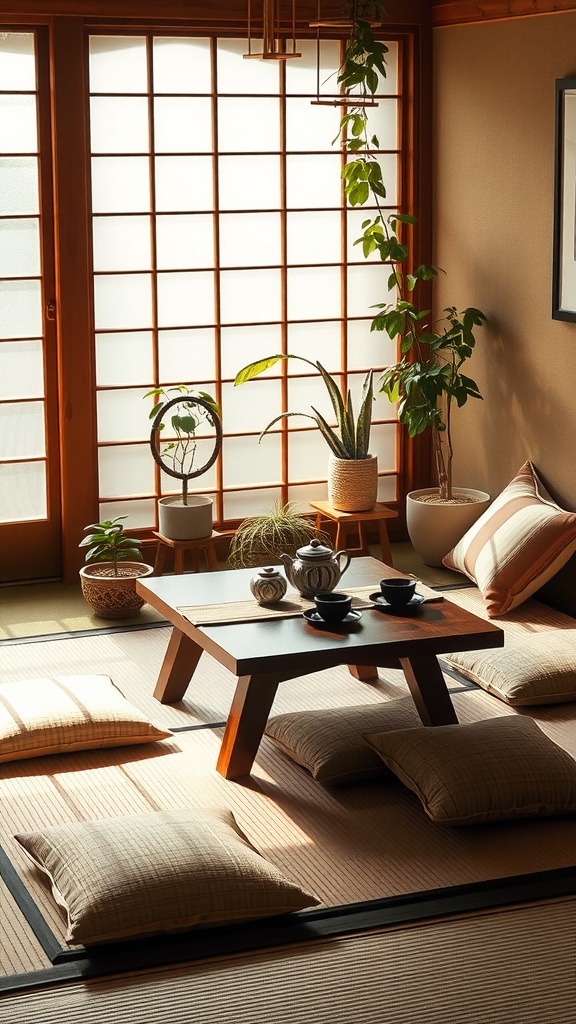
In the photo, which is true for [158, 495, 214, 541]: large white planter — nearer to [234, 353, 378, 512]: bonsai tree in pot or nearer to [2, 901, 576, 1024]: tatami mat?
[234, 353, 378, 512]: bonsai tree in pot

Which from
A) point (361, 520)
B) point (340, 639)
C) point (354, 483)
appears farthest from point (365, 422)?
point (340, 639)

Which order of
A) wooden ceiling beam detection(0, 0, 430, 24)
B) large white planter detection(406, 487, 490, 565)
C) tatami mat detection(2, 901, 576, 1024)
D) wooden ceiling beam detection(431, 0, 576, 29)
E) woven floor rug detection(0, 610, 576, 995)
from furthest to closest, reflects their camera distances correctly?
large white planter detection(406, 487, 490, 565), wooden ceiling beam detection(0, 0, 430, 24), wooden ceiling beam detection(431, 0, 576, 29), woven floor rug detection(0, 610, 576, 995), tatami mat detection(2, 901, 576, 1024)

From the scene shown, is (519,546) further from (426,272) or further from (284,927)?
(284,927)

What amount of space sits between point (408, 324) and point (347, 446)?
68 centimetres

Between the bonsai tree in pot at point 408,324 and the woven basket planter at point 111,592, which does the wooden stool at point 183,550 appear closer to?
the woven basket planter at point 111,592

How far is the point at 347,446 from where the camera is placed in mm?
5926

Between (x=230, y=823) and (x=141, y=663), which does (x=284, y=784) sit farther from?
(x=141, y=663)

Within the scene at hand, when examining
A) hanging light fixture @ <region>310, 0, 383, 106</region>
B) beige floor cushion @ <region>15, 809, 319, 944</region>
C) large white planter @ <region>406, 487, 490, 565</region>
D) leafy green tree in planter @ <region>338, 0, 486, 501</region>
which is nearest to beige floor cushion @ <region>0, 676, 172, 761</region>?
beige floor cushion @ <region>15, 809, 319, 944</region>

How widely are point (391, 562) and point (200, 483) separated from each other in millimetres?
918

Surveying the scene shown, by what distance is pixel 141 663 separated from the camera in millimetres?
4770

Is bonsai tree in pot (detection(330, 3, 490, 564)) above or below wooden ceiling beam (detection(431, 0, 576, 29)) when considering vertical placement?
below

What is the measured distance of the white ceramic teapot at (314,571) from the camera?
13.4 feet

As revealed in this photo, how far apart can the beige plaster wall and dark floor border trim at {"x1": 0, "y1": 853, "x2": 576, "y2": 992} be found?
250 centimetres

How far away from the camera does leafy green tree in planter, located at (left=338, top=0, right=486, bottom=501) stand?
5.64 meters
